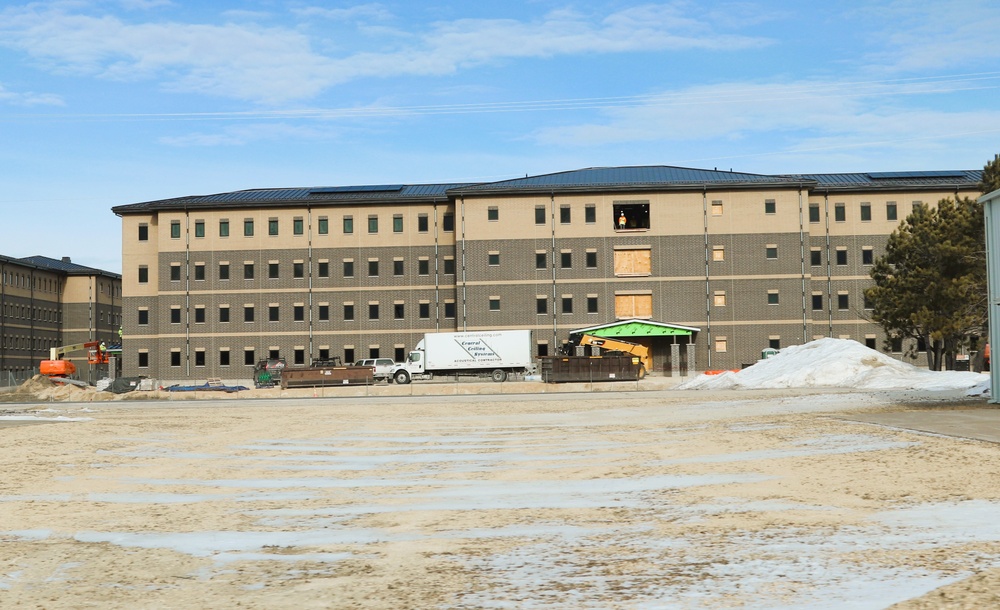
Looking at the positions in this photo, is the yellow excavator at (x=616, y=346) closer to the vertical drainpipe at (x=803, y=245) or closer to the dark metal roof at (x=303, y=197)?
the vertical drainpipe at (x=803, y=245)

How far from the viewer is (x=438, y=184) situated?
273ft

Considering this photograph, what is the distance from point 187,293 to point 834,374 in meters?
50.8

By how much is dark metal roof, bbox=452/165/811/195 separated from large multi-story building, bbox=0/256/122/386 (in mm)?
50594

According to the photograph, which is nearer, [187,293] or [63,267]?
[187,293]

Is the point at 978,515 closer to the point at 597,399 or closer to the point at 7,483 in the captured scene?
the point at 7,483

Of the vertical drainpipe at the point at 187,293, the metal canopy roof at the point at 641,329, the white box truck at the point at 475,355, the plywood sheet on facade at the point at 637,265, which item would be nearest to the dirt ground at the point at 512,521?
the white box truck at the point at 475,355

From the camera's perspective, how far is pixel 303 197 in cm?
7806

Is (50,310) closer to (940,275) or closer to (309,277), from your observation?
(309,277)

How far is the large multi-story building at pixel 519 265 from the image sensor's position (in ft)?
236

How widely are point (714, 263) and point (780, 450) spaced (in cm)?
5639

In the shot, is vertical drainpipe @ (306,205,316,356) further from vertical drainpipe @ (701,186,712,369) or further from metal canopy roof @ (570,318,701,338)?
vertical drainpipe @ (701,186,712,369)

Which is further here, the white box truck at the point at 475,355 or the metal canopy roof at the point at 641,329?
the metal canopy roof at the point at 641,329

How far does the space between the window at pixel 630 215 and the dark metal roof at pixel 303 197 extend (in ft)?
43.1

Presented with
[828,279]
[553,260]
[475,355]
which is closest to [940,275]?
[475,355]
